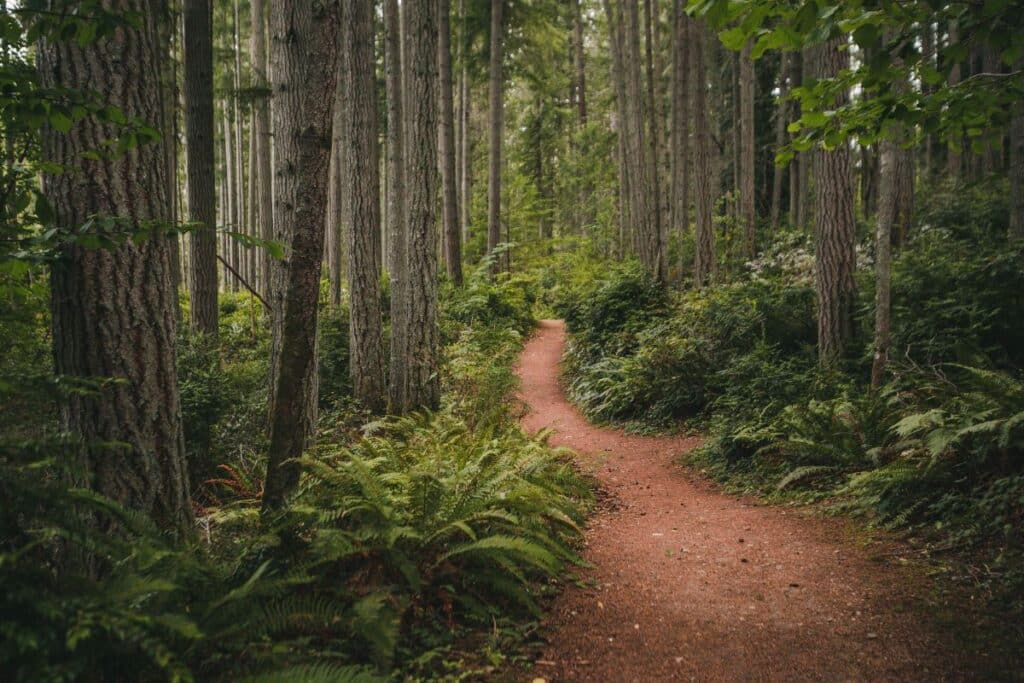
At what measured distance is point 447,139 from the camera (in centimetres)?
1537

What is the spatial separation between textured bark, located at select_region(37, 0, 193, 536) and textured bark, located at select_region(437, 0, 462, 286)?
12105 mm

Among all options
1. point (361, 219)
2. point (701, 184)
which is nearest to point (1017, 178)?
point (701, 184)

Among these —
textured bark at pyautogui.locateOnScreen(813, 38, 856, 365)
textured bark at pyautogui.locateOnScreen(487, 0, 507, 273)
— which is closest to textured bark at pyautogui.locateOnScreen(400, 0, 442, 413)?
textured bark at pyautogui.locateOnScreen(813, 38, 856, 365)

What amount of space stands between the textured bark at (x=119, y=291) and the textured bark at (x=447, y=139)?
12.1 m

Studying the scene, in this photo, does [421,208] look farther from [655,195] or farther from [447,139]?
[655,195]

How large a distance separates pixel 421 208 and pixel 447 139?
7267mm

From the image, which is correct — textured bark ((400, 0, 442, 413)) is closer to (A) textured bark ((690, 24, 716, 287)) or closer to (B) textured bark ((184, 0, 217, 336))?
(B) textured bark ((184, 0, 217, 336))

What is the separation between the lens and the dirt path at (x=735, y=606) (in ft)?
11.4

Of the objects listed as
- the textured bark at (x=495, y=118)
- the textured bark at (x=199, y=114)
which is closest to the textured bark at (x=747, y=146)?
the textured bark at (x=495, y=118)

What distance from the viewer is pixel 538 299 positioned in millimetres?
22438

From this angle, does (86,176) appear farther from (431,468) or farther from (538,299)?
(538,299)

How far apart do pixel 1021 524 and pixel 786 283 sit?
7.55 metres

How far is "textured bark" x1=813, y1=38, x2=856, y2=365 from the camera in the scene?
8492 mm

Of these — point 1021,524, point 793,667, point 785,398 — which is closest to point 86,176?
point 793,667
